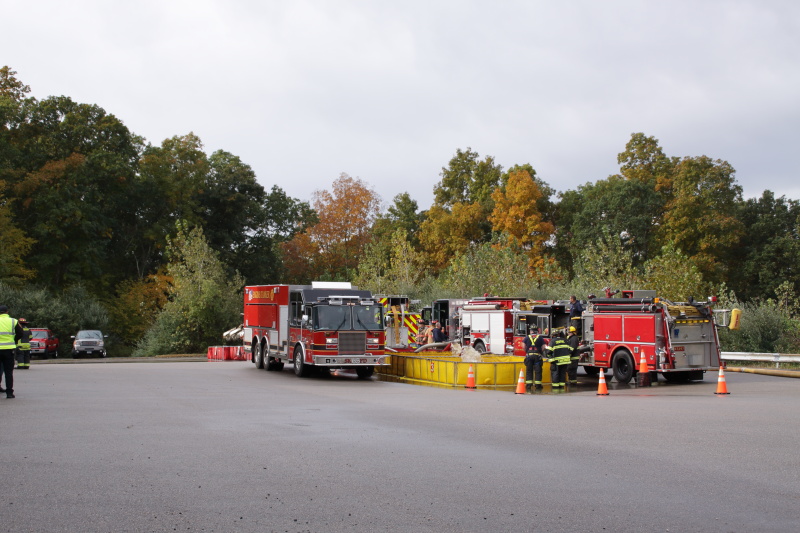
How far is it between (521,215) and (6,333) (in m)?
47.4

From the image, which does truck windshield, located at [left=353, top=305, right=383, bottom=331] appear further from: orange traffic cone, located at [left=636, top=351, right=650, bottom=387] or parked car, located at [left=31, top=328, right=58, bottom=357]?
parked car, located at [left=31, top=328, right=58, bottom=357]

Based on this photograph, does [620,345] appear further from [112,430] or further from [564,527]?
[564,527]

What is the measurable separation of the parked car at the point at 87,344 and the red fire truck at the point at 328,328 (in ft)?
71.3

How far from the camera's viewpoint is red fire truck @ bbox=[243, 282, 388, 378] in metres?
24.9

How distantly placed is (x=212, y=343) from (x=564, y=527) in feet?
148

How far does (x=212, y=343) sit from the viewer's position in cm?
4997

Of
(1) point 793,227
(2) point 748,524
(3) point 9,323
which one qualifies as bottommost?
(2) point 748,524

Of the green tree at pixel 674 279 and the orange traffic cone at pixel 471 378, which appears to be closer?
the orange traffic cone at pixel 471 378

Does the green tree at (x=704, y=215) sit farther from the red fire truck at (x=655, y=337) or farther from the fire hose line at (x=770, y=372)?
the red fire truck at (x=655, y=337)

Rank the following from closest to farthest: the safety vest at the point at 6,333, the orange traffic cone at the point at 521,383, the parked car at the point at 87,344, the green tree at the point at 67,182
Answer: the safety vest at the point at 6,333
the orange traffic cone at the point at 521,383
the parked car at the point at 87,344
the green tree at the point at 67,182

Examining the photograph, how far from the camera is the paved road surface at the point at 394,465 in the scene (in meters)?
7.14

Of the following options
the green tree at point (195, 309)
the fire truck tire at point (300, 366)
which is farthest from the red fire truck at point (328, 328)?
the green tree at point (195, 309)

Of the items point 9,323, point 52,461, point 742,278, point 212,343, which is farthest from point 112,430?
point 742,278

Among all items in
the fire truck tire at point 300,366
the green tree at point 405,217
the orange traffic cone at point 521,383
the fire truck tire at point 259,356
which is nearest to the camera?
the orange traffic cone at point 521,383
